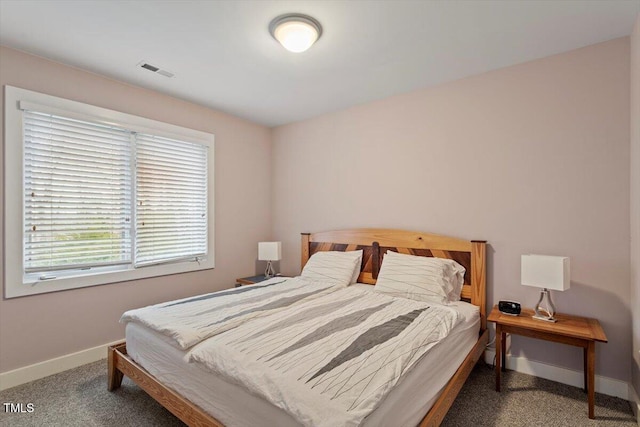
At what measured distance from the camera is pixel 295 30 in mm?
1951

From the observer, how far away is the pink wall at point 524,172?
2.15 m

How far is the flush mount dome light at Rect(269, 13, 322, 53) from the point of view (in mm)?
1914

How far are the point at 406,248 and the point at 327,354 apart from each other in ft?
5.80

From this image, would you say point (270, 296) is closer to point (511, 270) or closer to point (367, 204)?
point (367, 204)

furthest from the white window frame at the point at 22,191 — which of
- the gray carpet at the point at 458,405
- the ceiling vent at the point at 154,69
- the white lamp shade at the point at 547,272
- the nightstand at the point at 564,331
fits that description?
the white lamp shade at the point at 547,272

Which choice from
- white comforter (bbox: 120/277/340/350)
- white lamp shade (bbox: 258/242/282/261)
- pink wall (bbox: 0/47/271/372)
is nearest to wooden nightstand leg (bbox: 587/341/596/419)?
white comforter (bbox: 120/277/340/350)

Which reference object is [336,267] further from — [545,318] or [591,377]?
[591,377]

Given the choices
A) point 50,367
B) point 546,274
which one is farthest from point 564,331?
point 50,367

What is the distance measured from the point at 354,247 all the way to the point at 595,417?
7.22ft

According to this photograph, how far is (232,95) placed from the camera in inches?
125

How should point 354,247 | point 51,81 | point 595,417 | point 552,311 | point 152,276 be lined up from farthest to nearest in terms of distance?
point 354,247 < point 152,276 < point 51,81 < point 552,311 < point 595,417

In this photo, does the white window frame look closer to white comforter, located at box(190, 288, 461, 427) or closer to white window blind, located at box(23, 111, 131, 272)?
white window blind, located at box(23, 111, 131, 272)

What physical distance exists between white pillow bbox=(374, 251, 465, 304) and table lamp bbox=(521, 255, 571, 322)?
55 centimetres

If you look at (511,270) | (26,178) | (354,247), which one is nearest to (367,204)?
(354,247)
